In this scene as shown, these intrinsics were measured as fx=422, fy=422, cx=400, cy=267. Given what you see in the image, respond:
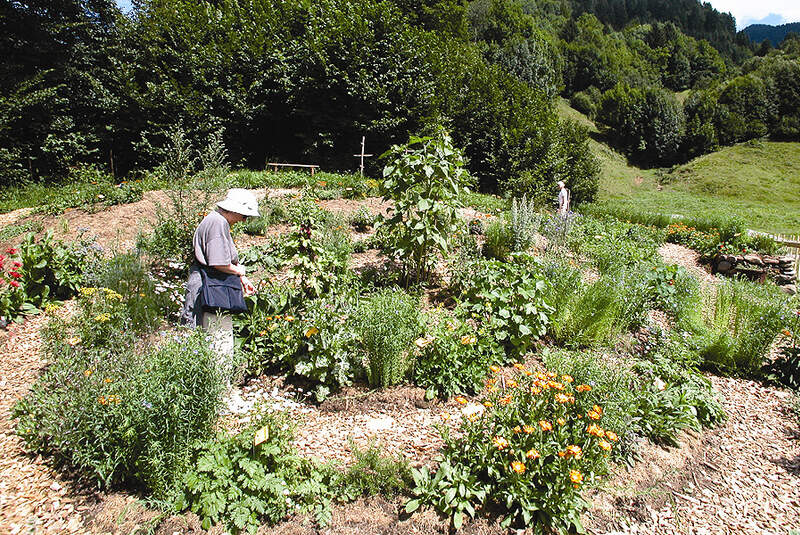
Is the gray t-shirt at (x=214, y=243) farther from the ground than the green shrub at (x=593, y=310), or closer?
farther from the ground

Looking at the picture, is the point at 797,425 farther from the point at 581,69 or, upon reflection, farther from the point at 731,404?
the point at 581,69

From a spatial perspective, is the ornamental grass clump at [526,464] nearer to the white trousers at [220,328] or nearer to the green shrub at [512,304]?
the green shrub at [512,304]

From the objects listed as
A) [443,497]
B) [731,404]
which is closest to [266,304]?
[443,497]

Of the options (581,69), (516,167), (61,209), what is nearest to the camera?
(61,209)

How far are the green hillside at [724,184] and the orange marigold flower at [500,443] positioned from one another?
21.5 m

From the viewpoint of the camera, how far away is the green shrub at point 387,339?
11.3 feet

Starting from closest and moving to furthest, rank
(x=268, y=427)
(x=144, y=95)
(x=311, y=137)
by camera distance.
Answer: (x=268, y=427)
(x=144, y=95)
(x=311, y=137)

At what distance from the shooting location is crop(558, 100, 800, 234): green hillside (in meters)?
23.0

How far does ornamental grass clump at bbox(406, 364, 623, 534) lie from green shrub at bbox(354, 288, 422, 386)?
92cm

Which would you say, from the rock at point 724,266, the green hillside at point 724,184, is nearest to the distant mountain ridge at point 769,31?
the green hillside at point 724,184

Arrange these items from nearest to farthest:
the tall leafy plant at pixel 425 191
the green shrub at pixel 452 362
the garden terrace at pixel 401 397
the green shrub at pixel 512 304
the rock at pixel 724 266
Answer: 1. the garden terrace at pixel 401 397
2. the green shrub at pixel 452 362
3. the green shrub at pixel 512 304
4. the tall leafy plant at pixel 425 191
5. the rock at pixel 724 266

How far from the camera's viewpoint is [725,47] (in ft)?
239

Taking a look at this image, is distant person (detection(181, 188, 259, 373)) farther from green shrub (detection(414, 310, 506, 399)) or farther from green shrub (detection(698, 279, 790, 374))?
green shrub (detection(698, 279, 790, 374))

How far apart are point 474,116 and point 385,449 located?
1634cm
